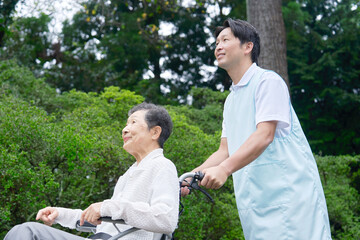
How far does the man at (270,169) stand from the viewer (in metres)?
2.27

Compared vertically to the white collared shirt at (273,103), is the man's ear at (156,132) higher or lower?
lower

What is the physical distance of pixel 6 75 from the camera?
8.16 meters

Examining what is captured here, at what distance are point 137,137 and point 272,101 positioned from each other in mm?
775

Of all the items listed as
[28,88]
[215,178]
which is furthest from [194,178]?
[28,88]

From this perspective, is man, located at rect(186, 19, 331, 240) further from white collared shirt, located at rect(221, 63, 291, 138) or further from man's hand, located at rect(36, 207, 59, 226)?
man's hand, located at rect(36, 207, 59, 226)

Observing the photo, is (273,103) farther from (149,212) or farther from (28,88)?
(28,88)

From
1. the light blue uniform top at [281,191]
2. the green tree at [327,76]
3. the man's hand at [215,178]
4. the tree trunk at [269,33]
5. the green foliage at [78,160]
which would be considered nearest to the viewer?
the man's hand at [215,178]

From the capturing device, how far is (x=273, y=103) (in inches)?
92.7

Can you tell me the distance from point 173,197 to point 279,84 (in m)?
0.74

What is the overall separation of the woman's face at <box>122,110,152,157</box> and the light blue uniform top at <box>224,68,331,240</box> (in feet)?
1.74

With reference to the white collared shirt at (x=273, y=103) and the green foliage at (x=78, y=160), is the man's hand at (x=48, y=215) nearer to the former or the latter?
the white collared shirt at (x=273, y=103)

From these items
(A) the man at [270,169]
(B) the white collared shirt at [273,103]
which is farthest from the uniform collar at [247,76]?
(B) the white collared shirt at [273,103]

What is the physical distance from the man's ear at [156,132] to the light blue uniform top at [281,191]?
486 mm

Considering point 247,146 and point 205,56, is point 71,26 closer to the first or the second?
point 205,56
